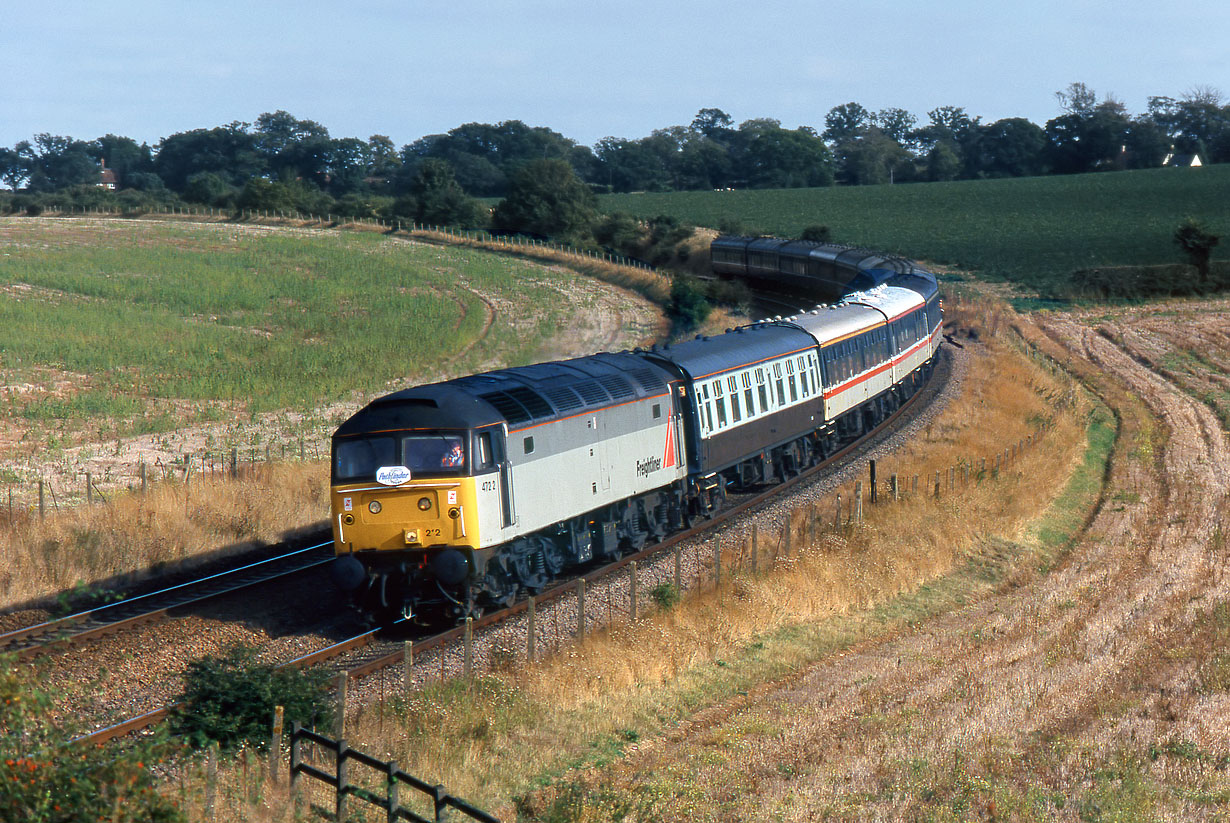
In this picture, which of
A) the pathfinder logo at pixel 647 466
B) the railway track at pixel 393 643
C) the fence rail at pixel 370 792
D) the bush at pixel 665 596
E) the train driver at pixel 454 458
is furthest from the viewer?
the pathfinder logo at pixel 647 466

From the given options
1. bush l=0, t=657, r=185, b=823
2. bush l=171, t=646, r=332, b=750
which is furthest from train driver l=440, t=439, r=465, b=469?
bush l=0, t=657, r=185, b=823

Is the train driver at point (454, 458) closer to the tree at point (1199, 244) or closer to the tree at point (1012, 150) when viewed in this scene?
the tree at point (1199, 244)

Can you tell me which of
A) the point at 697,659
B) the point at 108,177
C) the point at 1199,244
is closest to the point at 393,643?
the point at 697,659

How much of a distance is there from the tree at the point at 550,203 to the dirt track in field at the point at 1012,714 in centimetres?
6906

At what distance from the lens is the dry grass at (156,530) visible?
1888 centimetres

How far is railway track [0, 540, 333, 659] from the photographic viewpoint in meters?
15.5

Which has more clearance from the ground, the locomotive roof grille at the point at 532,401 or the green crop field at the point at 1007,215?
the green crop field at the point at 1007,215

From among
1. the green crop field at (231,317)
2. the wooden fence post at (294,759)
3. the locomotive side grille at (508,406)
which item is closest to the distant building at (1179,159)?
the green crop field at (231,317)

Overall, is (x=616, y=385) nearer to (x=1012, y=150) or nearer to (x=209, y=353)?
(x=209, y=353)

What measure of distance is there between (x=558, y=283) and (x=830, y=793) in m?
61.5

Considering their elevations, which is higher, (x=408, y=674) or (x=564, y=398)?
(x=564, y=398)

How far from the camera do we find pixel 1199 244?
2675 inches

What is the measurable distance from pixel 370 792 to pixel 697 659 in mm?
6583

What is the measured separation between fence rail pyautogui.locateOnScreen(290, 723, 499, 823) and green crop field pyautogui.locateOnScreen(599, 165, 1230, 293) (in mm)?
66585
